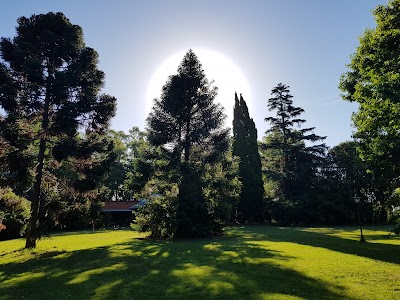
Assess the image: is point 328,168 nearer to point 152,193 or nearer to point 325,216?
point 325,216

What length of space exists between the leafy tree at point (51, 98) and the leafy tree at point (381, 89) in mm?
14742

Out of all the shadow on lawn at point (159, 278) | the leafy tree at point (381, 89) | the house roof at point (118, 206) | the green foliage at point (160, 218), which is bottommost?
the shadow on lawn at point (159, 278)

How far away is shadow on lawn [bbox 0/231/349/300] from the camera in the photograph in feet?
27.2

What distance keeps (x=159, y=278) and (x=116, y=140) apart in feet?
65.6

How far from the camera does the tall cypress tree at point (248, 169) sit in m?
44.3

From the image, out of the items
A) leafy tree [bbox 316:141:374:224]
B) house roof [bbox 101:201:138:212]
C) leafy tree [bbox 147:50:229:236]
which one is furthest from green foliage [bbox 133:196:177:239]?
leafy tree [bbox 316:141:374:224]

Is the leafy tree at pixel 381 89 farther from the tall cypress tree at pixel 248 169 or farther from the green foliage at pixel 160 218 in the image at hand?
the tall cypress tree at pixel 248 169

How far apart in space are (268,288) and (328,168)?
4583 centimetres

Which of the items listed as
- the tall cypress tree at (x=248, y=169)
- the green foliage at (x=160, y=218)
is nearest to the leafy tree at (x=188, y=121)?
the green foliage at (x=160, y=218)

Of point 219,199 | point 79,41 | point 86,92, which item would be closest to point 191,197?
point 219,199

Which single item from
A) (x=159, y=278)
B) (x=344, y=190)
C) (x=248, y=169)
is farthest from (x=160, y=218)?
(x=344, y=190)

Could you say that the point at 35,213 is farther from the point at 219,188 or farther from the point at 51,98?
the point at 219,188

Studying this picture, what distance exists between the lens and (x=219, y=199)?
26797 mm

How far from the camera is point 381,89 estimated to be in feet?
37.8
